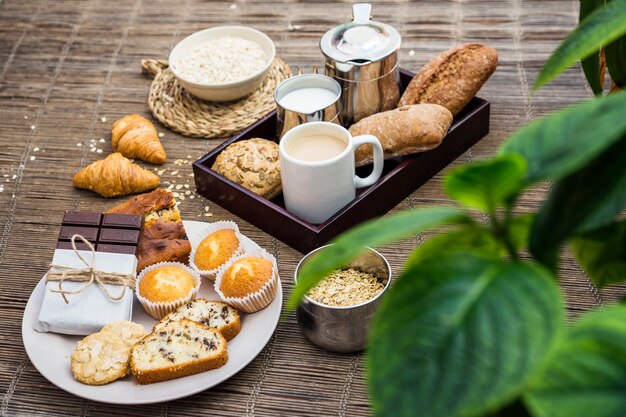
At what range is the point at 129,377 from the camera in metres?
1.33

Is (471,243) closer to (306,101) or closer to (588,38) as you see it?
(588,38)

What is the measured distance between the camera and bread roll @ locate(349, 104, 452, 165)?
1.69 metres

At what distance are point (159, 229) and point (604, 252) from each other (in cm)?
101

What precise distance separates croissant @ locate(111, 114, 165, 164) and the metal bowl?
62 cm

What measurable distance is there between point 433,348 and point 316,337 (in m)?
0.87

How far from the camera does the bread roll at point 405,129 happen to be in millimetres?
1687

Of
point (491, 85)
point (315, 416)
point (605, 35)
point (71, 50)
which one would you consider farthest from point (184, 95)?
point (605, 35)

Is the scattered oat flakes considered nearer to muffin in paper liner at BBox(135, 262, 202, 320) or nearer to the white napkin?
muffin in paper liner at BBox(135, 262, 202, 320)

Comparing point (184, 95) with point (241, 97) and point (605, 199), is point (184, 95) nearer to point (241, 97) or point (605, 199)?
point (241, 97)

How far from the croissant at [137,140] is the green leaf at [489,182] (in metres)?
1.32

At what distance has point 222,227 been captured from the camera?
Answer: 5.24ft

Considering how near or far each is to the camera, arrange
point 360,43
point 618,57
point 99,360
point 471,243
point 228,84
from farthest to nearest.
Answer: point 228,84 → point 360,43 → point 99,360 → point 618,57 → point 471,243

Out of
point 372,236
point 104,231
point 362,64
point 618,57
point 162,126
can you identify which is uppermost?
point 372,236

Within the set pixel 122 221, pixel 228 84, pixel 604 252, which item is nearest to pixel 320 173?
pixel 122 221
